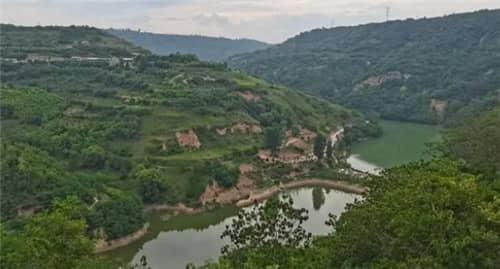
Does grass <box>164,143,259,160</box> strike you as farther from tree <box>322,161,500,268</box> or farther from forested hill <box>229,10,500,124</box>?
forested hill <box>229,10,500,124</box>

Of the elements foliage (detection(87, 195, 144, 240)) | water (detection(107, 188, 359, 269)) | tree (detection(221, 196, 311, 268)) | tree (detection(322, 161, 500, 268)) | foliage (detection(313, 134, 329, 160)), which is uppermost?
tree (detection(322, 161, 500, 268))

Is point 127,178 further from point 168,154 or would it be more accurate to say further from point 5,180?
point 5,180

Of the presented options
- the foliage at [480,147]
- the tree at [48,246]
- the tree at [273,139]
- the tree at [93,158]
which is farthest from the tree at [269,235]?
the tree at [273,139]

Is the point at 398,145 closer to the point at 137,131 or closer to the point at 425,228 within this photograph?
the point at 137,131

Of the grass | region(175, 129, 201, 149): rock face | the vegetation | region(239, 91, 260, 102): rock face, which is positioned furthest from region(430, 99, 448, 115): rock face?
the vegetation

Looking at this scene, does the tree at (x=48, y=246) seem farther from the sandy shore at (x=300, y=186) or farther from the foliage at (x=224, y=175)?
the sandy shore at (x=300, y=186)
